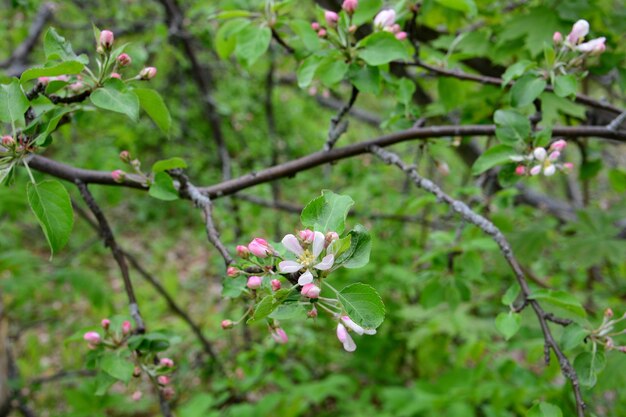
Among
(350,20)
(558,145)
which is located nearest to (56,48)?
(350,20)

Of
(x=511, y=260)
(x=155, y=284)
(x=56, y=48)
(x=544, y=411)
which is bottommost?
(x=155, y=284)

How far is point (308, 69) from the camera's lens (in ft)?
4.07

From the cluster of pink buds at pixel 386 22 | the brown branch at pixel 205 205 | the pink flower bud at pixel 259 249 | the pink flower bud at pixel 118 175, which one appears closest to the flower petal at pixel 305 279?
the pink flower bud at pixel 259 249

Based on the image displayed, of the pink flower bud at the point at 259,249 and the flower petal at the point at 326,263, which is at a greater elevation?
the flower petal at the point at 326,263

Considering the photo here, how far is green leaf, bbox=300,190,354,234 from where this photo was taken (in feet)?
2.64

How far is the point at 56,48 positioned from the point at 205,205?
1.39 ft

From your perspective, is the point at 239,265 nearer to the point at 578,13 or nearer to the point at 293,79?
the point at 578,13

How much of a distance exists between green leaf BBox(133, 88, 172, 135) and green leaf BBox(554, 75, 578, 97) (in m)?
0.90

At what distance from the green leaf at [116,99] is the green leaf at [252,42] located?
0.49 m

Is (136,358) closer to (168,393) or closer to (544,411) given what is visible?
(168,393)

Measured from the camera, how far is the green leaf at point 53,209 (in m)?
0.87

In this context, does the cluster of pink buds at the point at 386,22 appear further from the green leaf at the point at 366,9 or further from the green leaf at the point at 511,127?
the green leaf at the point at 511,127

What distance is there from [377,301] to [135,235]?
627cm

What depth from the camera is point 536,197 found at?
9.48 ft
